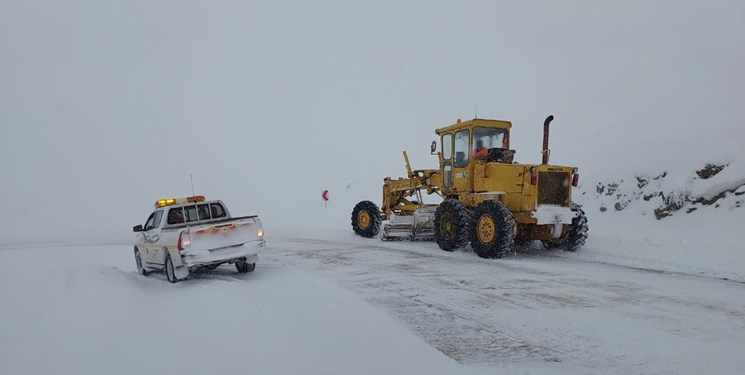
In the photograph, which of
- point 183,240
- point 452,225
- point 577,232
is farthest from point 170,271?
point 577,232

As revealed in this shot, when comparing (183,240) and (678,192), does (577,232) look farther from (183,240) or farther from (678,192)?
(183,240)

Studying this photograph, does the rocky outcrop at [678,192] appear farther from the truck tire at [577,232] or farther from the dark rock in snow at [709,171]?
the truck tire at [577,232]

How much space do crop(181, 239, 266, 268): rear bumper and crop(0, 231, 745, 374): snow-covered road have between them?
0.37 m

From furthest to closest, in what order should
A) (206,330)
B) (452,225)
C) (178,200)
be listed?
(452,225), (178,200), (206,330)

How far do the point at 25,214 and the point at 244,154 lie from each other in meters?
16.2

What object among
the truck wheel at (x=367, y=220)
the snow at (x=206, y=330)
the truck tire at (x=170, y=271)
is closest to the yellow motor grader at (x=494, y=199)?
the truck wheel at (x=367, y=220)

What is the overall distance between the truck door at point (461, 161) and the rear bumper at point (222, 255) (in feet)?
16.8

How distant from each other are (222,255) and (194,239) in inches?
22.8

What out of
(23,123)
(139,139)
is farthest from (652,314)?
(23,123)

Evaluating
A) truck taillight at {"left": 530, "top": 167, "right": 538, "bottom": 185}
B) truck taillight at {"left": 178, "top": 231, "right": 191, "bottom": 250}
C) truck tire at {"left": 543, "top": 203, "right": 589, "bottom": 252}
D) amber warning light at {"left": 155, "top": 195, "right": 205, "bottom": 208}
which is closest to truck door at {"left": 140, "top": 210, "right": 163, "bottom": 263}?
amber warning light at {"left": 155, "top": 195, "right": 205, "bottom": 208}

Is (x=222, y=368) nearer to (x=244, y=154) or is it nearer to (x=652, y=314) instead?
(x=652, y=314)

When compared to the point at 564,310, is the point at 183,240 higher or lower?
higher

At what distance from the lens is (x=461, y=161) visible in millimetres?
11977

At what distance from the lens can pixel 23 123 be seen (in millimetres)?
44531
